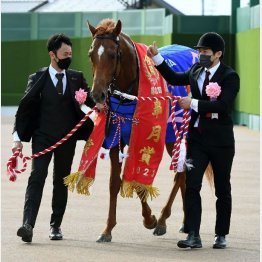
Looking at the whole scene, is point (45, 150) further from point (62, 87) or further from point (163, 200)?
point (163, 200)

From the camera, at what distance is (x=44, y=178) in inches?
394

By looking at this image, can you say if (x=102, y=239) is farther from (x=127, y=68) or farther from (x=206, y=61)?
(x=206, y=61)

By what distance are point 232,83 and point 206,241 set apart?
147cm

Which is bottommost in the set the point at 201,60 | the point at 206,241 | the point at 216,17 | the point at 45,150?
the point at 206,241

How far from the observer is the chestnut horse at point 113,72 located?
31.2 ft

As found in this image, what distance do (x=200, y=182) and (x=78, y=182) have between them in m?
1.26

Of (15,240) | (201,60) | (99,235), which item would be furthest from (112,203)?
(201,60)

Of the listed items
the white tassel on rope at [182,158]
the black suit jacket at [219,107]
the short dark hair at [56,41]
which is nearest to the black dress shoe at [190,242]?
the white tassel on rope at [182,158]

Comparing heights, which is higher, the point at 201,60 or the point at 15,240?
the point at 201,60

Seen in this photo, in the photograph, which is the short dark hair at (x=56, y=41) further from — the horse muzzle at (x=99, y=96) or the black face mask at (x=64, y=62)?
the horse muzzle at (x=99, y=96)

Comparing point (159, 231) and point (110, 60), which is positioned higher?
point (110, 60)

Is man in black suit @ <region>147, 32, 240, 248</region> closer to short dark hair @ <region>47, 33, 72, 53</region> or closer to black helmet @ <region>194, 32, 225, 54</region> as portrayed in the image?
black helmet @ <region>194, 32, 225, 54</region>

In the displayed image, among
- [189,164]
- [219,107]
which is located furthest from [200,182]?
[219,107]

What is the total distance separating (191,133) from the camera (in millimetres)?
9586
